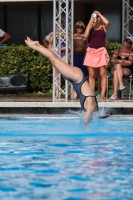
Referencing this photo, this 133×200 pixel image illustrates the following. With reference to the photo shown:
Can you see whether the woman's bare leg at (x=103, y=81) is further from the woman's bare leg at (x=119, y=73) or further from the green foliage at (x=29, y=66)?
the green foliage at (x=29, y=66)

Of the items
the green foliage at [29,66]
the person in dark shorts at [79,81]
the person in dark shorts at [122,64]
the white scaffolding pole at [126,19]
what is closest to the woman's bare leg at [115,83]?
the person in dark shorts at [122,64]

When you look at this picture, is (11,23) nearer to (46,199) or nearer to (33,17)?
(33,17)

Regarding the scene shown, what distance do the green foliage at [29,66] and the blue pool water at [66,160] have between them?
22.4 feet

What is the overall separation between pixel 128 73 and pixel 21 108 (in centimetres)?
310

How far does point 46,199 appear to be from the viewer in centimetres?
605

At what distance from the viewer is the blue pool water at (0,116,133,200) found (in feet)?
21.2

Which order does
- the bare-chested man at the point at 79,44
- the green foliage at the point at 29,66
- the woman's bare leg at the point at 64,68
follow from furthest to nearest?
the green foliage at the point at 29,66 → the bare-chested man at the point at 79,44 → the woman's bare leg at the point at 64,68

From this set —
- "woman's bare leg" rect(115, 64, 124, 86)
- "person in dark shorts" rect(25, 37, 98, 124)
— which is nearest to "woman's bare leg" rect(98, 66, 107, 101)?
"woman's bare leg" rect(115, 64, 124, 86)

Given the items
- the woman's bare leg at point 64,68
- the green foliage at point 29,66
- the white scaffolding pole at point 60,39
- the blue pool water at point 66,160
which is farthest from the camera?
the green foliage at point 29,66

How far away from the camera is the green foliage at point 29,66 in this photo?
65.0 feet

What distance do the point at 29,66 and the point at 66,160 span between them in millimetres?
11707

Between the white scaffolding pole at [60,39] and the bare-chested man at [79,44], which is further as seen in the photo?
the bare-chested man at [79,44]

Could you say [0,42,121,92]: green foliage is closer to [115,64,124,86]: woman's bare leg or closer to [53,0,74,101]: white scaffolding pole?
[53,0,74,101]: white scaffolding pole

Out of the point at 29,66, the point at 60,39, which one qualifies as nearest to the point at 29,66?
the point at 29,66
